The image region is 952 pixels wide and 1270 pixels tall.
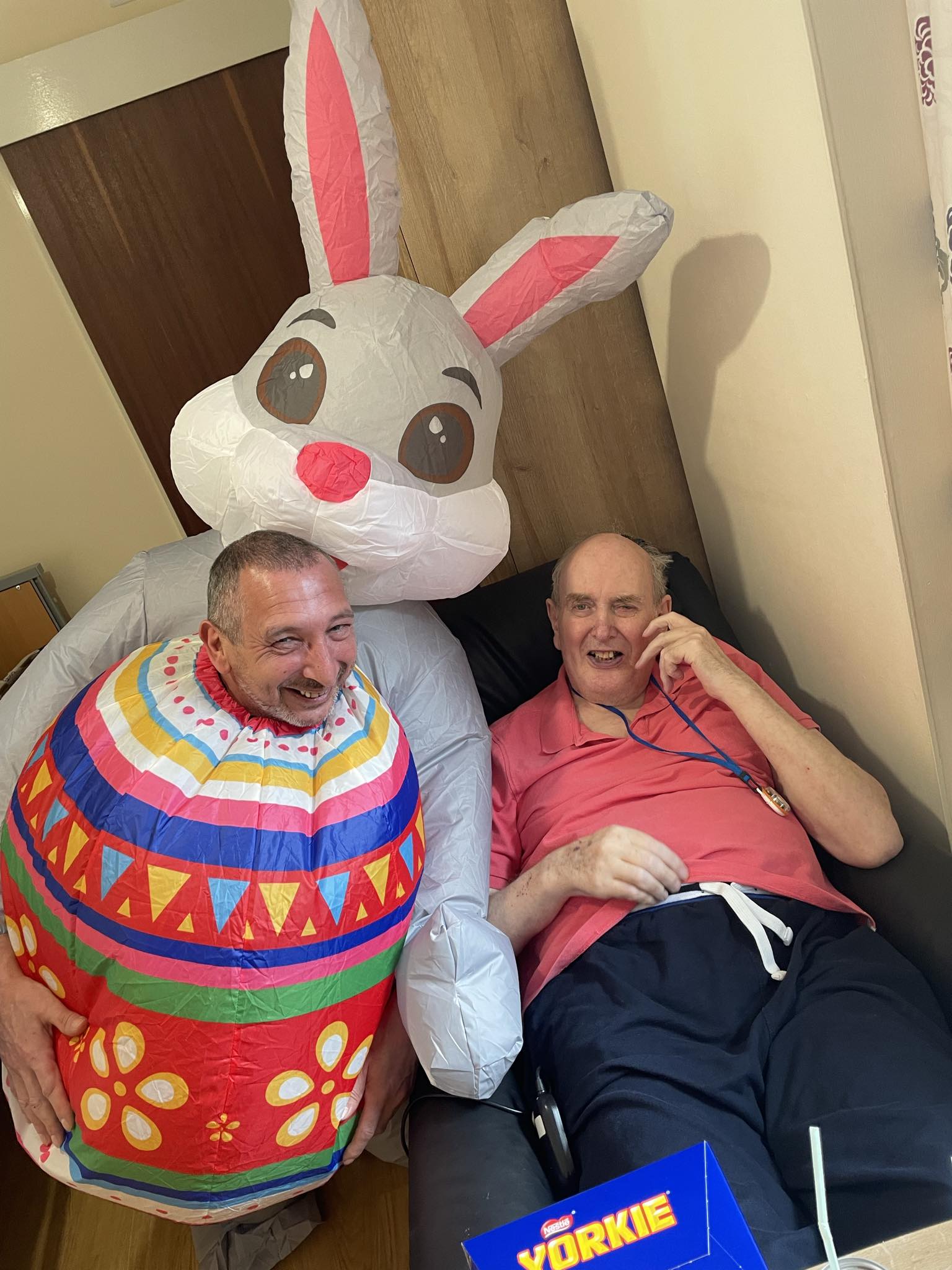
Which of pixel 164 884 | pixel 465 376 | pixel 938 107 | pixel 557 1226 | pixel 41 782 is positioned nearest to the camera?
pixel 557 1226

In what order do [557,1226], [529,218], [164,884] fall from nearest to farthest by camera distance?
[557,1226], [164,884], [529,218]

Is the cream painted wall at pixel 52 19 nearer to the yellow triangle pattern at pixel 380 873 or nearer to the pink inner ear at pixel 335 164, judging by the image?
the pink inner ear at pixel 335 164

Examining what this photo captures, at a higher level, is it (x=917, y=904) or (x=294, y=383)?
(x=294, y=383)

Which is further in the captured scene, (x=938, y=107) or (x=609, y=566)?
(x=609, y=566)

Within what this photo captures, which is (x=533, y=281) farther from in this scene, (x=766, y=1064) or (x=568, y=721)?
(x=766, y=1064)

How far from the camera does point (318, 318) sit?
1.39m

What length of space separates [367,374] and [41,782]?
0.68 m

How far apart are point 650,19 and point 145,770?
130 cm

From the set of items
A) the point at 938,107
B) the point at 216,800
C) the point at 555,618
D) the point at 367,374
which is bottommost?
the point at 555,618

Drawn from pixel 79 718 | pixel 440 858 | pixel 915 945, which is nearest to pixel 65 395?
pixel 79 718

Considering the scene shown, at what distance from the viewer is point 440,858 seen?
1.33 m

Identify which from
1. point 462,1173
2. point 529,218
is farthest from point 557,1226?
point 529,218

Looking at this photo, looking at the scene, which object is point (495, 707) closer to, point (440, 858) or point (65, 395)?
point (440, 858)

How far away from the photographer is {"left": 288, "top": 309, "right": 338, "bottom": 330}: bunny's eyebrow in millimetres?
1376
